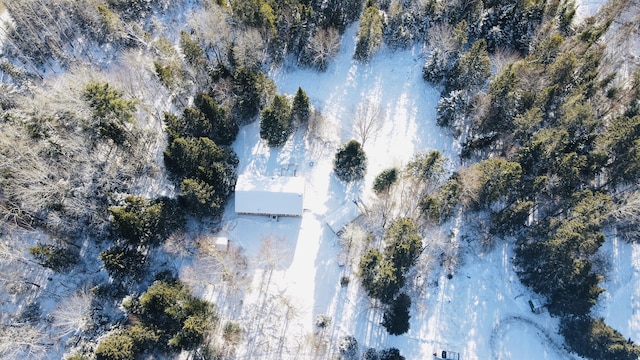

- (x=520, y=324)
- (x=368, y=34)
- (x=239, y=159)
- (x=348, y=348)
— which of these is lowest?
(x=348, y=348)

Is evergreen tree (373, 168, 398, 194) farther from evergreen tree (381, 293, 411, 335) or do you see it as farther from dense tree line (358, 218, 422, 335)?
evergreen tree (381, 293, 411, 335)

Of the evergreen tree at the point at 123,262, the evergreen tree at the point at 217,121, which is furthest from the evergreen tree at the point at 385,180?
the evergreen tree at the point at 123,262

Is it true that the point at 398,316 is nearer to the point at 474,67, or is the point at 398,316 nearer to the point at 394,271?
the point at 394,271

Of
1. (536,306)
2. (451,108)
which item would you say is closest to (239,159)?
(451,108)

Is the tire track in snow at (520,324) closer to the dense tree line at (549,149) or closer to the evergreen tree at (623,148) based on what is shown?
the dense tree line at (549,149)

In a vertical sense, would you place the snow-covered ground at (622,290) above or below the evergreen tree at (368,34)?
below

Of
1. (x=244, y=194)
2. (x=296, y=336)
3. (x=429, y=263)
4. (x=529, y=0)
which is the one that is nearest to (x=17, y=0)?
(x=244, y=194)
